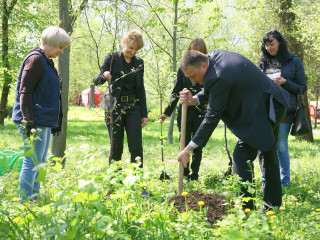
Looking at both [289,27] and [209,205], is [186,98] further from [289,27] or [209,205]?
[289,27]

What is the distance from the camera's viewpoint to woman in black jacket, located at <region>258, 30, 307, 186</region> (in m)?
4.31

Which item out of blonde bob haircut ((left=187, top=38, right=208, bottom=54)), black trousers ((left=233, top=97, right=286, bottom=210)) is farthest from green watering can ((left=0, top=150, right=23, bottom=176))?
blonde bob haircut ((left=187, top=38, right=208, bottom=54))

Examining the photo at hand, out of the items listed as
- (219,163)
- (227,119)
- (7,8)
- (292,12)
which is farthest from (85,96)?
(227,119)

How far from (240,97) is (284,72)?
5.31 feet

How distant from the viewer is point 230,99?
3090mm

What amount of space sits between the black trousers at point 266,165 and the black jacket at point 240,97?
15 centimetres

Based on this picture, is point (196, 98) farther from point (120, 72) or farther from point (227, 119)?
point (120, 72)

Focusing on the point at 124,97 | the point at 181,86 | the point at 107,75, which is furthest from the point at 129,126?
the point at 181,86

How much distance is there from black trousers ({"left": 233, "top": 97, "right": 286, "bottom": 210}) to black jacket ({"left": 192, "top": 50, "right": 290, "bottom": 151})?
146 mm

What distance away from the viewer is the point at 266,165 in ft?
11.0

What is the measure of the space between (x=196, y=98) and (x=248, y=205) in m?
1.32

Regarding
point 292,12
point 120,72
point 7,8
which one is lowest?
point 120,72

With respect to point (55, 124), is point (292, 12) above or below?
above

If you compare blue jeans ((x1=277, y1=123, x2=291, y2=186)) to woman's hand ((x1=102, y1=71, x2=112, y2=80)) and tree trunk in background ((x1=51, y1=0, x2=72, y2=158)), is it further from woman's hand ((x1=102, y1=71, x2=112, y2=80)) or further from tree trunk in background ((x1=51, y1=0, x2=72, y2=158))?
tree trunk in background ((x1=51, y1=0, x2=72, y2=158))
